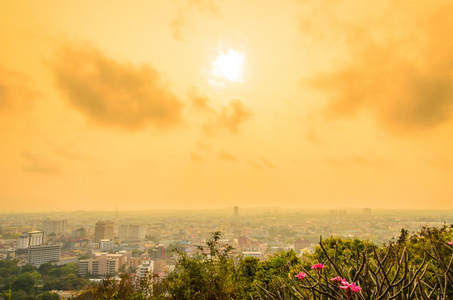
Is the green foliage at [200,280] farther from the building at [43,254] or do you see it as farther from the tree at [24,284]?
the building at [43,254]

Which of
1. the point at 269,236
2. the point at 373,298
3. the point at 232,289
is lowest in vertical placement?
the point at 269,236

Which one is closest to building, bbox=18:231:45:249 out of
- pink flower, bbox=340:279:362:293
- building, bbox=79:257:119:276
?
building, bbox=79:257:119:276

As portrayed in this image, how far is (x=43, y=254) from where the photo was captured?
1702 inches

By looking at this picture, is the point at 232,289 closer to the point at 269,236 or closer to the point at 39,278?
the point at 39,278

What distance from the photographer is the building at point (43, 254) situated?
136ft

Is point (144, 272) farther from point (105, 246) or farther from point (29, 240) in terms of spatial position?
point (105, 246)

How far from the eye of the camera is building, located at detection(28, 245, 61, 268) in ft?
136

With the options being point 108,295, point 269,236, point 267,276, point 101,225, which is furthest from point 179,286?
point 101,225

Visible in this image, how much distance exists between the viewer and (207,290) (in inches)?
263

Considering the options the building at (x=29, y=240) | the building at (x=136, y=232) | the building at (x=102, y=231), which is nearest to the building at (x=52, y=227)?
the building at (x=102, y=231)

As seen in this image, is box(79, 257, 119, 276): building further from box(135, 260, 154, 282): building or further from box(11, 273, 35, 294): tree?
box(135, 260, 154, 282): building

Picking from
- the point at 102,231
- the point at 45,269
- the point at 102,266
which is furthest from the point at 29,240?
the point at 102,266

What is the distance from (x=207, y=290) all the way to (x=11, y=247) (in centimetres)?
6229

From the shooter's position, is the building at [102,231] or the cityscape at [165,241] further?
the building at [102,231]
